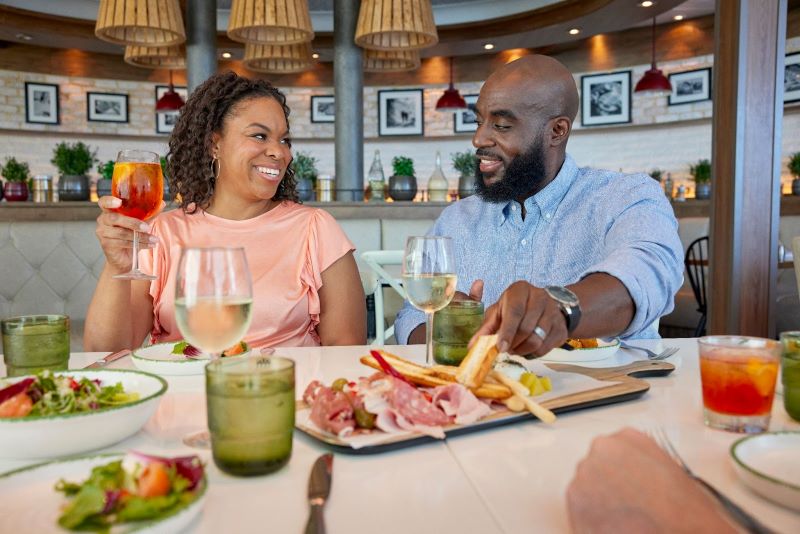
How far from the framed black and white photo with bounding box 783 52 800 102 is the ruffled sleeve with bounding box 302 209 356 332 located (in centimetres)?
735

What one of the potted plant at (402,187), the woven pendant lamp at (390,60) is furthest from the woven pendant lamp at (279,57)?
Result: the potted plant at (402,187)

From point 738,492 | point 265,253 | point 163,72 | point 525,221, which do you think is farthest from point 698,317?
point 163,72

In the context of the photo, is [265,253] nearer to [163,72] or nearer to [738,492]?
[738,492]

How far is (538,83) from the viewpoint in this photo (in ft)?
7.03

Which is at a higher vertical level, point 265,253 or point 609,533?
point 265,253

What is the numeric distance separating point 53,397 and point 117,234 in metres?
0.74

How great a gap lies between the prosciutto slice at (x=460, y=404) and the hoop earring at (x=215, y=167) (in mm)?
1495

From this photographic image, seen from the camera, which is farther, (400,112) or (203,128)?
(400,112)

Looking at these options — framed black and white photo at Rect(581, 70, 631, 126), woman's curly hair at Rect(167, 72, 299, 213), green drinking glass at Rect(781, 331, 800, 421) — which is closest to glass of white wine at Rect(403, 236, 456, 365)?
green drinking glass at Rect(781, 331, 800, 421)

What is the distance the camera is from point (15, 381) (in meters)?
1.01

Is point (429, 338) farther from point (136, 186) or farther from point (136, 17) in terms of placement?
point (136, 17)

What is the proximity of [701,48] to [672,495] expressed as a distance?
9149 millimetres

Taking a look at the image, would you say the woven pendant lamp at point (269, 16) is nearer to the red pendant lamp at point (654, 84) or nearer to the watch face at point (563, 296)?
the watch face at point (563, 296)

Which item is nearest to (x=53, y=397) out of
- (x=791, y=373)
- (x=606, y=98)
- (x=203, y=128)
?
(x=791, y=373)
